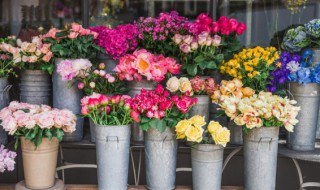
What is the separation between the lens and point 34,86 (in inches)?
91.9

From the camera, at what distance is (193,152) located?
197cm

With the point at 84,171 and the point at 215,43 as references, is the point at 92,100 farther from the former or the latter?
the point at 84,171

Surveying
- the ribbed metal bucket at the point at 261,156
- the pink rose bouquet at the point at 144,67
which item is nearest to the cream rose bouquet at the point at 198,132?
the ribbed metal bucket at the point at 261,156

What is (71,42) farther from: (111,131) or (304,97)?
(304,97)

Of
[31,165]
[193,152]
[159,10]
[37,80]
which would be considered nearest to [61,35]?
[37,80]

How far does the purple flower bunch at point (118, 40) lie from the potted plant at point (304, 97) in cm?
74

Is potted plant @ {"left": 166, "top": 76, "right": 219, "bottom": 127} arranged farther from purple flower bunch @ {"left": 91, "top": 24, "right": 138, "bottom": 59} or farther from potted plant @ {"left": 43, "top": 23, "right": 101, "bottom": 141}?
potted plant @ {"left": 43, "top": 23, "right": 101, "bottom": 141}

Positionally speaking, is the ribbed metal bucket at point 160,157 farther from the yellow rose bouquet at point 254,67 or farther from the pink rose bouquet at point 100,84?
the yellow rose bouquet at point 254,67

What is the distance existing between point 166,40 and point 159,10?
178 centimetres

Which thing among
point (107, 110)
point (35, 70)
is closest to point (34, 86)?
point (35, 70)

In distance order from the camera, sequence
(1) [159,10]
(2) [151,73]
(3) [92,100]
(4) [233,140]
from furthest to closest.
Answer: (1) [159,10], (4) [233,140], (2) [151,73], (3) [92,100]

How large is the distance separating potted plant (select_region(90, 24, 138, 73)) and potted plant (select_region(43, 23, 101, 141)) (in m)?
0.05

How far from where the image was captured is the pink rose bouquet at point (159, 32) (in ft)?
7.75

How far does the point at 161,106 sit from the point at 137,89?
31 centimetres
